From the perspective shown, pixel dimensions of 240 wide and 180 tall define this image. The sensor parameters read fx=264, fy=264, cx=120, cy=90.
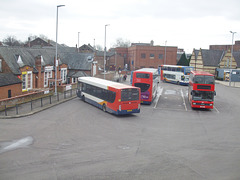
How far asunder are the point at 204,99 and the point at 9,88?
60.7ft

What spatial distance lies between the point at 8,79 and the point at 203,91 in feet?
61.1

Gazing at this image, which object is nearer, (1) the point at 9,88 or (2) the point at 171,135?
(2) the point at 171,135

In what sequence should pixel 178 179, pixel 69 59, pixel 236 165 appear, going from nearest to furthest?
1. pixel 178 179
2. pixel 236 165
3. pixel 69 59

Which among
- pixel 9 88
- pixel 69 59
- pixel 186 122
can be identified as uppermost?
pixel 69 59

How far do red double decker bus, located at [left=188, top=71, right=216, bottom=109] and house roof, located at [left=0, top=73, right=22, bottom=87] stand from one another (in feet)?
57.0

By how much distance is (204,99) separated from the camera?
25.1 meters

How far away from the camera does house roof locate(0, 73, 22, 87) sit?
79.5 feet

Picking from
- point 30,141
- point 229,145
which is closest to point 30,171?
point 30,141

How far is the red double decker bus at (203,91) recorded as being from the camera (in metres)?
24.7

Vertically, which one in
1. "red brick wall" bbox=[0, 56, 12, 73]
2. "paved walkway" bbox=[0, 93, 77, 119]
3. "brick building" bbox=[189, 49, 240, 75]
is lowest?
"paved walkway" bbox=[0, 93, 77, 119]

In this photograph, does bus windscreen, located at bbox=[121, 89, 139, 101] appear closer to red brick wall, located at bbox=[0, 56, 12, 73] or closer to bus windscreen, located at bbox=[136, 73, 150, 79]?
bus windscreen, located at bbox=[136, 73, 150, 79]

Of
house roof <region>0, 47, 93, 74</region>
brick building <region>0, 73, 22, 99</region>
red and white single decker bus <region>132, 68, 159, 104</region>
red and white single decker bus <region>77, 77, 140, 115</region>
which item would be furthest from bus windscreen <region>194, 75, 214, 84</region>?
house roof <region>0, 47, 93, 74</region>

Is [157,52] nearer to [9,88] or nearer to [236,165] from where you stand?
[9,88]

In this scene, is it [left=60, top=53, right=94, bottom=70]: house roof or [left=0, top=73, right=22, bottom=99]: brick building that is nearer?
[left=0, top=73, right=22, bottom=99]: brick building
